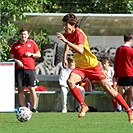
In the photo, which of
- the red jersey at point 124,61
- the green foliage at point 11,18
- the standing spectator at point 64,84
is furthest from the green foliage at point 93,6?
the red jersey at point 124,61

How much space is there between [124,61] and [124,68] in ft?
0.58

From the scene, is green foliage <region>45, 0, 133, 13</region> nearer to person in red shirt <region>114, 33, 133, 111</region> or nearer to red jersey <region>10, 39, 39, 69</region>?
person in red shirt <region>114, 33, 133, 111</region>

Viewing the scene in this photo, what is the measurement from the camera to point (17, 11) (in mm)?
17750

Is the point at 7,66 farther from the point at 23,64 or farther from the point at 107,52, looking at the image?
the point at 107,52

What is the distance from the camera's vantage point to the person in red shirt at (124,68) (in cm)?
1585

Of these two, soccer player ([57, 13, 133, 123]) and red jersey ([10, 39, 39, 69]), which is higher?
soccer player ([57, 13, 133, 123])

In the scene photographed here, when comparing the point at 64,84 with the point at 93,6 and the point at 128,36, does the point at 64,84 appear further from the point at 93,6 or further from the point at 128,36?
the point at 93,6

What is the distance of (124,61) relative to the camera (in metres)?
16.0

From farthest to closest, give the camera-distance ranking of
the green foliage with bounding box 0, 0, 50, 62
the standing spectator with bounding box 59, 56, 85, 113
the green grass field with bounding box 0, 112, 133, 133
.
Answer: the green foliage with bounding box 0, 0, 50, 62
the standing spectator with bounding box 59, 56, 85, 113
the green grass field with bounding box 0, 112, 133, 133

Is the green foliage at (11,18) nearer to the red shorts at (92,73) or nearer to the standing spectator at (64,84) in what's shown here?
the standing spectator at (64,84)

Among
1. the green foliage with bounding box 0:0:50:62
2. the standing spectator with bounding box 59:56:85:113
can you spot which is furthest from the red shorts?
the green foliage with bounding box 0:0:50:62

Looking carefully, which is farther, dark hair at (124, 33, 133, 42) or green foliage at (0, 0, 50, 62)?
green foliage at (0, 0, 50, 62)

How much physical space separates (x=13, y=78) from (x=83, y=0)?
15.0ft

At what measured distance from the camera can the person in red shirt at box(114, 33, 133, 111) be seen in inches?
624
